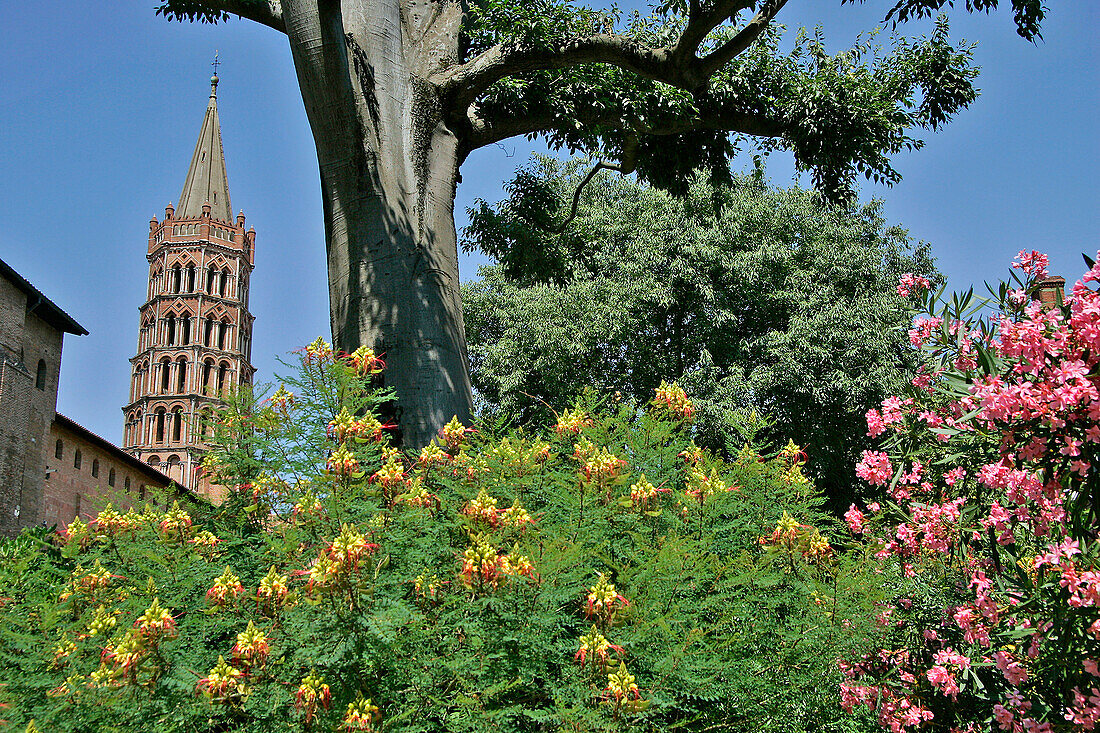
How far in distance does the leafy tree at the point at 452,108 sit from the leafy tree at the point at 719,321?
32.1 ft

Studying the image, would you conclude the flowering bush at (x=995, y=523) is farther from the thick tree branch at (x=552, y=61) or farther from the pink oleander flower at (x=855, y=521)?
the thick tree branch at (x=552, y=61)

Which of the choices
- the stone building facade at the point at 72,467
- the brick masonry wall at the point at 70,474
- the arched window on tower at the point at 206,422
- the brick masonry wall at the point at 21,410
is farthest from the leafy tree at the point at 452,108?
the brick masonry wall at the point at 70,474

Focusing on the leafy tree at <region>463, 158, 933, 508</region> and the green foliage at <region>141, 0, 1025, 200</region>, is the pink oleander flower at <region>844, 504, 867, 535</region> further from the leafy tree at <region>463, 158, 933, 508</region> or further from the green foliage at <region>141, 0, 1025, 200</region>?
the leafy tree at <region>463, 158, 933, 508</region>

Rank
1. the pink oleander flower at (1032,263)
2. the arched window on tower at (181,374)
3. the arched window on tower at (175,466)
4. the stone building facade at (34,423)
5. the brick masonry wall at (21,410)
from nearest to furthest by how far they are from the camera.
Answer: the pink oleander flower at (1032,263) < the brick masonry wall at (21,410) < the stone building facade at (34,423) < the arched window on tower at (175,466) < the arched window on tower at (181,374)

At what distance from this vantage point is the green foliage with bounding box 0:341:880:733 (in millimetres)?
2330

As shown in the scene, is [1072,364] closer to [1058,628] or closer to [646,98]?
[1058,628]

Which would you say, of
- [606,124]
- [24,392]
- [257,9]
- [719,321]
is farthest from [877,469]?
[24,392]

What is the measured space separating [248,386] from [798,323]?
16163 millimetres

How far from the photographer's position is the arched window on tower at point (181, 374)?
6456 centimetres

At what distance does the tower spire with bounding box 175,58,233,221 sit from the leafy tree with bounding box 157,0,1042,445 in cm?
6732

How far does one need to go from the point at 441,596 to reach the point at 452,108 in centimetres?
440

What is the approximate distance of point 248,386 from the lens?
3.86m

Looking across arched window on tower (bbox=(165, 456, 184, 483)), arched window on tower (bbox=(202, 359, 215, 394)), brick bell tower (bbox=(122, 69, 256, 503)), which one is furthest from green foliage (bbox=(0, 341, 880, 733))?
arched window on tower (bbox=(202, 359, 215, 394))

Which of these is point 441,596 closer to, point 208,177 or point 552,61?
point 552,61
